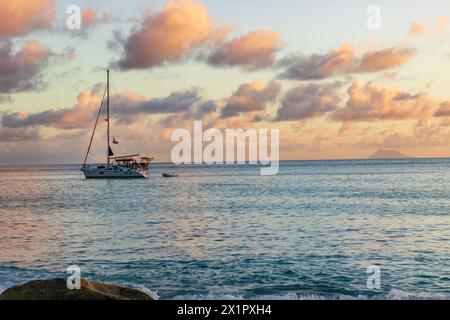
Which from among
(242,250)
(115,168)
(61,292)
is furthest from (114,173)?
(61,292)

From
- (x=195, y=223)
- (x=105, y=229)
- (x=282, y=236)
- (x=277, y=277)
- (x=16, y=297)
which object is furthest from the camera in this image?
(x=195, y=223)

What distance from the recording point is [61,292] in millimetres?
14070

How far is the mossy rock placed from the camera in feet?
44.6

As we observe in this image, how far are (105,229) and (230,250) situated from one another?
14683 mm

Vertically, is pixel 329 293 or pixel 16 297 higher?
pixel 16 297

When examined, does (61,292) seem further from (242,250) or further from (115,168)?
(115,168)

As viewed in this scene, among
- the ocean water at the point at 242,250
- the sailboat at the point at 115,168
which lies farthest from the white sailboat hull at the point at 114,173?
the ocean water at the point at 242,250

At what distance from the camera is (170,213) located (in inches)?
2140

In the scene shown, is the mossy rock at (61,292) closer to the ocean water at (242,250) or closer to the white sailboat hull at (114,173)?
the ocean water at (242,250)

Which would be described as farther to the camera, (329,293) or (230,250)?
(230,250)

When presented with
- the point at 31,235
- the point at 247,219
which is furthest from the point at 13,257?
the point at 247,219

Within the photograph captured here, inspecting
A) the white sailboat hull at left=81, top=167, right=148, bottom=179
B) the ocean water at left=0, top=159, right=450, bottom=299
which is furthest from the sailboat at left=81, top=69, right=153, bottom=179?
the ocean water at left=0, top=159, right=450, bottom=299

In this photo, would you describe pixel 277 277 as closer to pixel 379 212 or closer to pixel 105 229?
pixel 105 229

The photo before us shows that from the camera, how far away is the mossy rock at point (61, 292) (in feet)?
44.6
